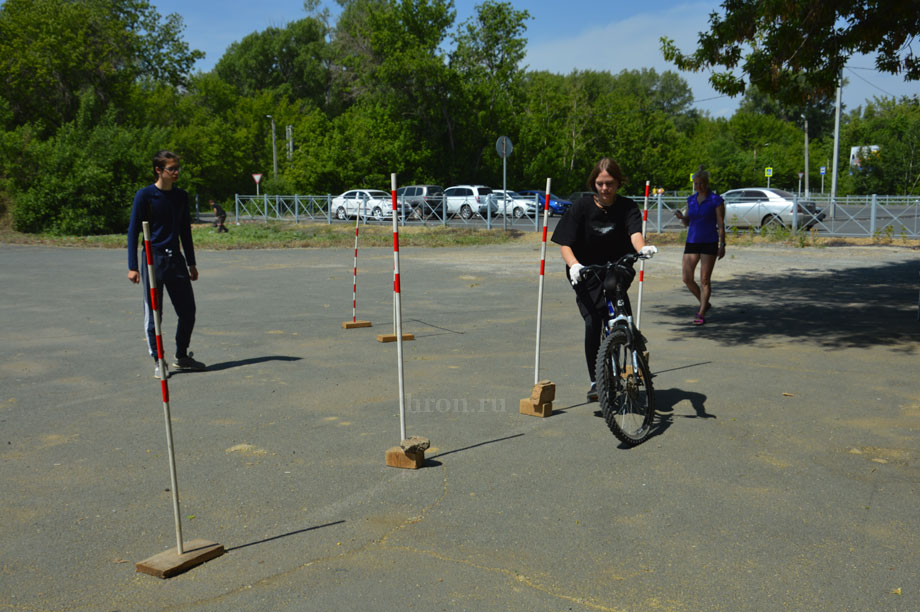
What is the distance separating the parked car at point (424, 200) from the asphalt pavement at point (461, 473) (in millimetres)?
23976

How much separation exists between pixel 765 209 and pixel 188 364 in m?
23.6

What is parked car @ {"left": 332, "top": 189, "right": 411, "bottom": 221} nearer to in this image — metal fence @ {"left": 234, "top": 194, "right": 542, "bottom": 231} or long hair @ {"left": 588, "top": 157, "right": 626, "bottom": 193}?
metal fence @ {"left": 234, "top": 194, "right": 542, "bottom": 231}

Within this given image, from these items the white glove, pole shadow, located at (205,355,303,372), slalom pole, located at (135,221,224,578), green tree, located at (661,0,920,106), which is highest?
green tree, located at (661,0,920,106)

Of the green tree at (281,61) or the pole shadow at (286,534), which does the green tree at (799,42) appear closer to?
the pole shadow at (286,534)

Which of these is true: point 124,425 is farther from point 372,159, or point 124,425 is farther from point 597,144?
point 597,144

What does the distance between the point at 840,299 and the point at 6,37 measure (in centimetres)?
4230

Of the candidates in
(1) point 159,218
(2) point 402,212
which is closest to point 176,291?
(1) point 159,218

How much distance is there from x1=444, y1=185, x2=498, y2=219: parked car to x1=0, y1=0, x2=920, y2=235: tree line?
11.2m

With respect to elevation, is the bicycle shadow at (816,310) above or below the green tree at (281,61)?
below

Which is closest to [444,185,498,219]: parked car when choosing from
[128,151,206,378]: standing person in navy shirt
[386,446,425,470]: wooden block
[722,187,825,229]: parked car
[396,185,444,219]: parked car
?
[396,185,444,219]: parked car

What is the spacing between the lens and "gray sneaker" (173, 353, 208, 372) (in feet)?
25.5

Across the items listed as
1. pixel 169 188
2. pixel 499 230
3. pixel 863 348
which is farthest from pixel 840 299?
pixel 499 230

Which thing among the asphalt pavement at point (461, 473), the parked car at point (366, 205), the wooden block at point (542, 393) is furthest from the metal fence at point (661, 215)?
the wooden block at point (542, 393)

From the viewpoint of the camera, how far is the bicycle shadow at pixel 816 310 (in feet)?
31.4
